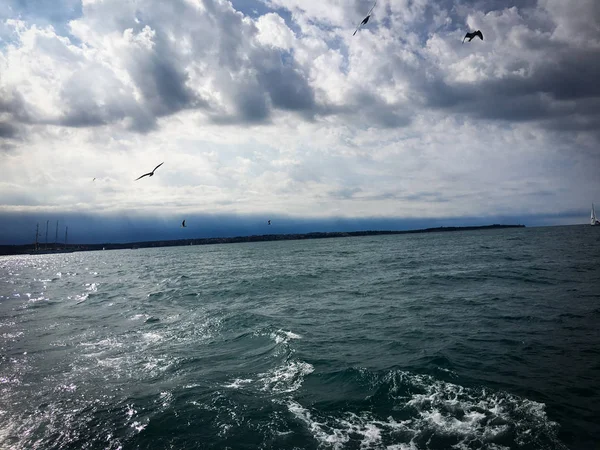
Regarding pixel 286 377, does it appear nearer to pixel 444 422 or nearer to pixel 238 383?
pixel 238 383

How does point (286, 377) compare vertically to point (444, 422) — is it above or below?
below

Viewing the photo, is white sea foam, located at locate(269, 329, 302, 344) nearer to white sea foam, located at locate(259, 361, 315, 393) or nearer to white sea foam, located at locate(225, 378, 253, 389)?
white sea foam, located at locate(259, 361, 315, 393)

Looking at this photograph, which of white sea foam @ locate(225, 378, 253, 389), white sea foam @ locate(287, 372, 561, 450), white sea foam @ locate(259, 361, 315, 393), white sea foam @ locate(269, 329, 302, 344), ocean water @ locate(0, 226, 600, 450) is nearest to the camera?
white sea foam @ locate(287, 372, 561, 450)

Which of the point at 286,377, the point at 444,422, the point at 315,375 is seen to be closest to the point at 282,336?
→ the point at 286,377

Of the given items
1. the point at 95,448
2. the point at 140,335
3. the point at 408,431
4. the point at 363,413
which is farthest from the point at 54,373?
the point at 408,431

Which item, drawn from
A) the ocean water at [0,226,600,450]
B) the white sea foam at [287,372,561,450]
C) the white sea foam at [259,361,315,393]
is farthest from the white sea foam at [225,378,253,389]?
the white sea foam at [287,372,561,450]

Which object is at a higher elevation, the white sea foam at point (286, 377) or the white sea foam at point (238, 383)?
the white sea foam at point (286, 377)

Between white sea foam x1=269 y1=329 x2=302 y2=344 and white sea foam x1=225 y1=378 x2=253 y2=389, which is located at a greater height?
white sea foam x1=269 y1=329 x2=302 y2=344

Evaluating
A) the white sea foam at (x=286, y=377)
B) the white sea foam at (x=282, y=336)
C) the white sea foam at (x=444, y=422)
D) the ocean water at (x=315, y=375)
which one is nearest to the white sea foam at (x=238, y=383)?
the ocean water at (x=315, y=375)

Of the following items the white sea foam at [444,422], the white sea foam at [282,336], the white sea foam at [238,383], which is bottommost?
the white sea foam at [238,383]

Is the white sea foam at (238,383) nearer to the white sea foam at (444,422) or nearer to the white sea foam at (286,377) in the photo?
the white sea foam at (286,377)

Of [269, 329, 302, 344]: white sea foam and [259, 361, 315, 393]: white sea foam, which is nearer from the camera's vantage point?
[259, 361, 315, 393]: white sea foam

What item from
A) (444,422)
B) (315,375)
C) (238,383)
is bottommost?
(238,383)

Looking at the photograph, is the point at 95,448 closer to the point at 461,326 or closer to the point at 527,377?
the point at 527,377
